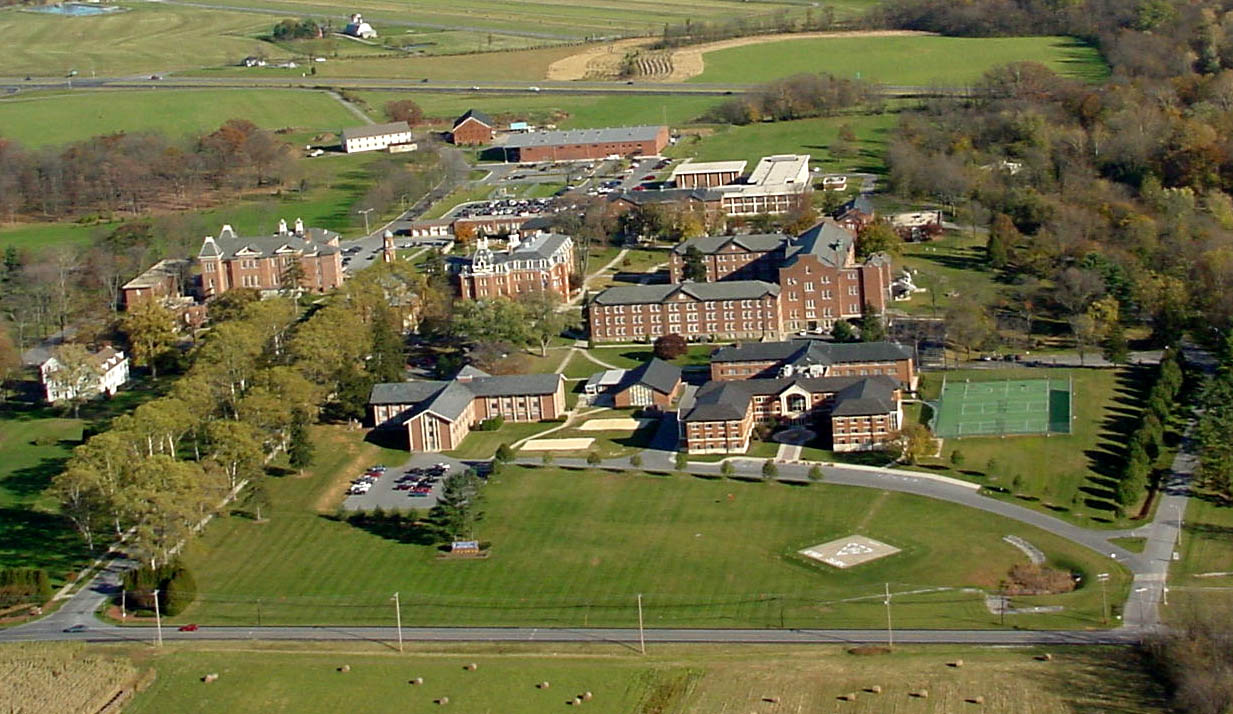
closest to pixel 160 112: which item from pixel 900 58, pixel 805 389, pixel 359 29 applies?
pixel 359 29

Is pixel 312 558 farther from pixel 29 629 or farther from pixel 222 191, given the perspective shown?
pixel 222 191

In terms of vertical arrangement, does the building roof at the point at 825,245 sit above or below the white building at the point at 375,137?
below

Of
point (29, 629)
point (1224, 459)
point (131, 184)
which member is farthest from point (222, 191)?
point (1224, 459)

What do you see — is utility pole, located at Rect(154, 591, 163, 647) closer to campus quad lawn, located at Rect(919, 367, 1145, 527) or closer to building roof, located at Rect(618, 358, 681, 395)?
building roof, located at Rect(618, 358, 681, 395)

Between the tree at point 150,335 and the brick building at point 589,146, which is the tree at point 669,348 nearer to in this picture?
the tree at point 150,335

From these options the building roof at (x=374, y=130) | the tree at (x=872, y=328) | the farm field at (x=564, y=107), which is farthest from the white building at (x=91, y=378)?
the farm field at (x=564, y=107)
